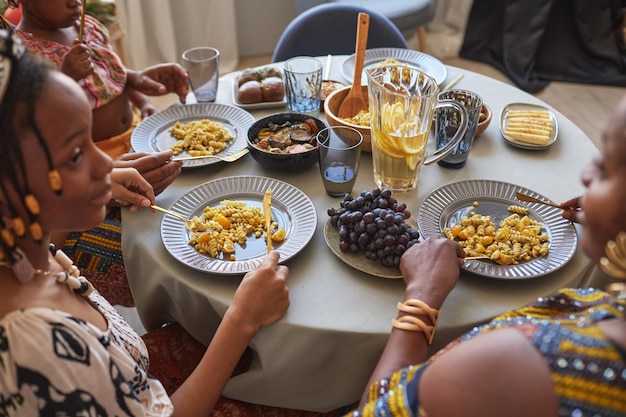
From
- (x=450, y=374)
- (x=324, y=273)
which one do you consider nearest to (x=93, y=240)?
(x=324, y=273)

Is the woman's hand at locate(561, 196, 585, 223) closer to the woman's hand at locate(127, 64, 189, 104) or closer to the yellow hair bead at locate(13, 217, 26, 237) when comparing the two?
the yellow hair bead at locate(13, 217, 26, 237)

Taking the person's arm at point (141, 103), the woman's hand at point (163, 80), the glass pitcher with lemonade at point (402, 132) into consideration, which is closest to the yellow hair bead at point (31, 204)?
the glass pitcher with lemonade at point (402, 132)

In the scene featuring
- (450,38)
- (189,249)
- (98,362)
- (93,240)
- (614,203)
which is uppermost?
(614,203)

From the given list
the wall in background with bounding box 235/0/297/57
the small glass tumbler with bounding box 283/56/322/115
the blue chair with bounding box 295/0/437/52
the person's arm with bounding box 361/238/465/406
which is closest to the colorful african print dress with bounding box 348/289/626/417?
the person's arm with bounding box 361/238/465/406

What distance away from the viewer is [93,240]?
4.95 ft

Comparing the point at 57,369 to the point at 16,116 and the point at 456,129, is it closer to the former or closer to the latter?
the point at 16,116

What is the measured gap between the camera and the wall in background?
3.78 metres

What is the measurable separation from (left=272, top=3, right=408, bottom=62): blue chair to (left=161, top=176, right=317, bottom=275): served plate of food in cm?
96

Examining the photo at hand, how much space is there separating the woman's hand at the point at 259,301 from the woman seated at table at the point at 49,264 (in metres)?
0.19

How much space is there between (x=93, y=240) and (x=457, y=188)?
97 cm

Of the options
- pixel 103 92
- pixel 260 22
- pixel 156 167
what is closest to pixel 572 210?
pixel 156 167

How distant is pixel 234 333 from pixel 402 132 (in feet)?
1.90

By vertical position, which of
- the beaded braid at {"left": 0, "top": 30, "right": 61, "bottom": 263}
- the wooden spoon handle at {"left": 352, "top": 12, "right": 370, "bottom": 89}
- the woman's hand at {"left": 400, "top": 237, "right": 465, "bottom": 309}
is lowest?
the woman's hand at {"left": 400, "top": 237, "right": 465, "bottom": 309}

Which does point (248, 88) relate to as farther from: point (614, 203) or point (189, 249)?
point (614, 203)
